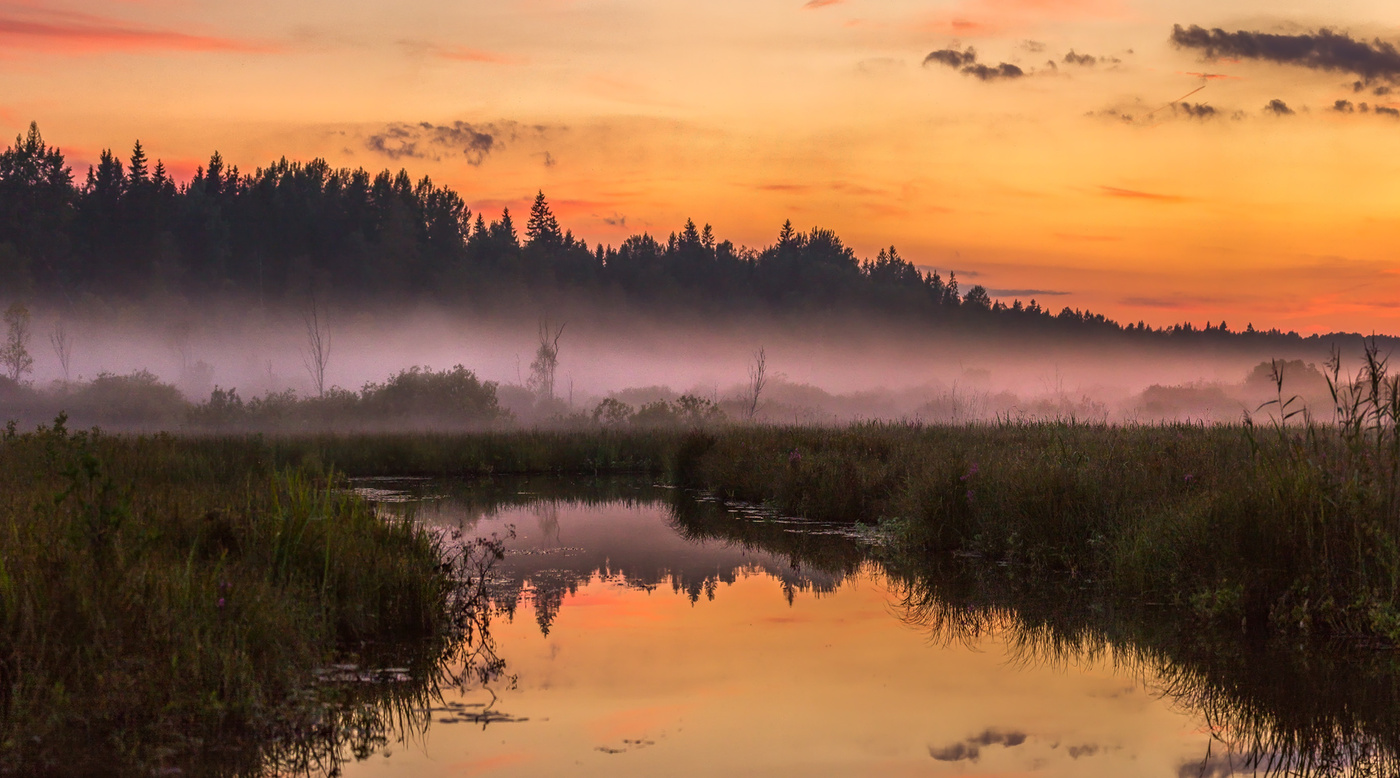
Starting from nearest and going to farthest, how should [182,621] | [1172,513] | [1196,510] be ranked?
[182,621] → [1196,510] → [1172,513]

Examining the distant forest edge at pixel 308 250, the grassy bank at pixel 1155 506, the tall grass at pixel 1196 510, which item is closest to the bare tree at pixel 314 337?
the distant forest edge at pixel 308 250

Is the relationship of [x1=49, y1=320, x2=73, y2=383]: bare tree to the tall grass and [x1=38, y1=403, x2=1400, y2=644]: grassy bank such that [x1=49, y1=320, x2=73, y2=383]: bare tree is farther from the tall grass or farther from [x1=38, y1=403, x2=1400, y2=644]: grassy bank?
the tall grass

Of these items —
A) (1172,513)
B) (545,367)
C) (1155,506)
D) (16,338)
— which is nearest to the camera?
(1172,513)

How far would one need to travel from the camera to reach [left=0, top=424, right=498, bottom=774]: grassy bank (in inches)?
268

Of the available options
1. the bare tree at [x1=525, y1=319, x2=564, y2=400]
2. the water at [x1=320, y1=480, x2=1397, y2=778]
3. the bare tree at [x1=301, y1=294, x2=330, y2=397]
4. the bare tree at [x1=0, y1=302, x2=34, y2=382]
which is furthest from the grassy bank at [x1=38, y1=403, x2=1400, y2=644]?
the bare tree at [x1=301, y1=294, x2=330, y2=397]

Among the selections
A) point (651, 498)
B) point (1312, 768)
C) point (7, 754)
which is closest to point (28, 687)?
point (7, 754)

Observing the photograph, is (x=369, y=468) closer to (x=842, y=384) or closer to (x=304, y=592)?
(x=304, y=592)

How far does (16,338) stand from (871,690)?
301ft

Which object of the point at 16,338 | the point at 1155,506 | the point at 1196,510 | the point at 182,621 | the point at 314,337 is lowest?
the point at 182,621

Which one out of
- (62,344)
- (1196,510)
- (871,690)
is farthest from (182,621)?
(62,344)

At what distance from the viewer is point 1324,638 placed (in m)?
9.84

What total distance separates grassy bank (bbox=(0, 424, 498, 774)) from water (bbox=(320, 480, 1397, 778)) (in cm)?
99

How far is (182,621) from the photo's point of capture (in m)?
7.64

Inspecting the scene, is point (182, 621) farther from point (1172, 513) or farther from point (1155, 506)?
point (1155, 506)
